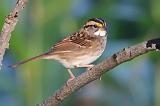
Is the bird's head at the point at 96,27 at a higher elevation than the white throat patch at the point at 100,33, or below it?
higher

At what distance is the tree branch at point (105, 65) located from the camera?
5.43 feet

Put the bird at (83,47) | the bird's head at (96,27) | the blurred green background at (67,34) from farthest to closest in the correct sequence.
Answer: the blurred green background at (67,34) → the bird's head at (96,27) → the bird at (83,47)

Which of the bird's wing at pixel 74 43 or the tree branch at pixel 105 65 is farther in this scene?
the bird's wing at pixel 74 43

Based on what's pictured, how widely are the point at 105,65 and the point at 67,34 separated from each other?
224cm

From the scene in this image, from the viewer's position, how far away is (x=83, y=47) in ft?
10.8

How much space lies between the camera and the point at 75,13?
Result: 434 centimetres

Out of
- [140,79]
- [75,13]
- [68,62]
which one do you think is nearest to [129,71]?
[140,79]

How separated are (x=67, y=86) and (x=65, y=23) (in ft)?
7.30

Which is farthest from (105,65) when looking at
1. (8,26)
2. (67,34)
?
(67,34)

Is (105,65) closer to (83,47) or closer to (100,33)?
(83,47)

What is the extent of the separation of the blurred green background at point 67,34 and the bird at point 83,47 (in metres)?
0.44

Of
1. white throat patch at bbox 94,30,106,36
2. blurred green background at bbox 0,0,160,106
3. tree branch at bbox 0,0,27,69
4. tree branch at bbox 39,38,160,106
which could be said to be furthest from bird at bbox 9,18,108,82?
tree branch at bbox 0,0,27,69

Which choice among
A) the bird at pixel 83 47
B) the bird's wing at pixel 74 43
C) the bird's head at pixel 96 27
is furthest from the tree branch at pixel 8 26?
the bird's head at pixel 96 27

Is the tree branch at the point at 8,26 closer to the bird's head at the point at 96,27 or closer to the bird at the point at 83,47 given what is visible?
the bird at the point at 83,47
